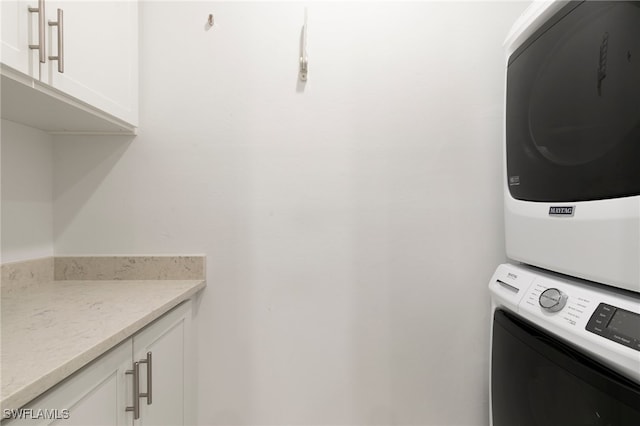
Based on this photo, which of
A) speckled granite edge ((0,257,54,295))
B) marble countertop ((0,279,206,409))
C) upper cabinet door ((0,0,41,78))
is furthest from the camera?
speckled granite edge ((0,257,54,295))

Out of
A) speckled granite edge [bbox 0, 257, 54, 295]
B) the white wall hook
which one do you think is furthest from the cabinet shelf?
the white wall hook

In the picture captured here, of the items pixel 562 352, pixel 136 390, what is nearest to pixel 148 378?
pixel 136 390

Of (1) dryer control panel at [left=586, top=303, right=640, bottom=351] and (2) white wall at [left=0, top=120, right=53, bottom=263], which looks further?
(2) white wall at [left=0, top=120, right=53, bottom=263]

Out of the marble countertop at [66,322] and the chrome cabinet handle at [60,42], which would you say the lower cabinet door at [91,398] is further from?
the chrome cabinet handle at [60,42]

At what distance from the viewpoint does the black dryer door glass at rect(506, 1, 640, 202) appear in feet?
2.07

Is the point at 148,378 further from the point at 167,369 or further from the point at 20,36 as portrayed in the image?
the point at 20,36

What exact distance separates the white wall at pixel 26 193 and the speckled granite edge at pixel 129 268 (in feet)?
0.32

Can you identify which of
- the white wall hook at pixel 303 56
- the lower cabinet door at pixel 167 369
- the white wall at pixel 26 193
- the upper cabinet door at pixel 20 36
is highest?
the white wall hook at pixel 303 56

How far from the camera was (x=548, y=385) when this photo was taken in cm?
75

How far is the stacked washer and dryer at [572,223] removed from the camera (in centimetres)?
61

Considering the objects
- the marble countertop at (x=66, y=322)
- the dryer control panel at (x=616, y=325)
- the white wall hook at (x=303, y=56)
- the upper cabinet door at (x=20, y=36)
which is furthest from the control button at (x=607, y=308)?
the upper cabinet door at (x=20, y=36)

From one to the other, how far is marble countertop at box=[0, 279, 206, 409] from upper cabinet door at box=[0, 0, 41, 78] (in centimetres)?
61

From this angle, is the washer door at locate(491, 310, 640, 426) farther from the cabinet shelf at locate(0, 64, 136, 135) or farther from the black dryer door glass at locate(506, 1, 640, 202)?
the cabinet shelf at locate(0, 64, 136, 135)

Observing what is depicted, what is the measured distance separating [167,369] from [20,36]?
3.21 feet
